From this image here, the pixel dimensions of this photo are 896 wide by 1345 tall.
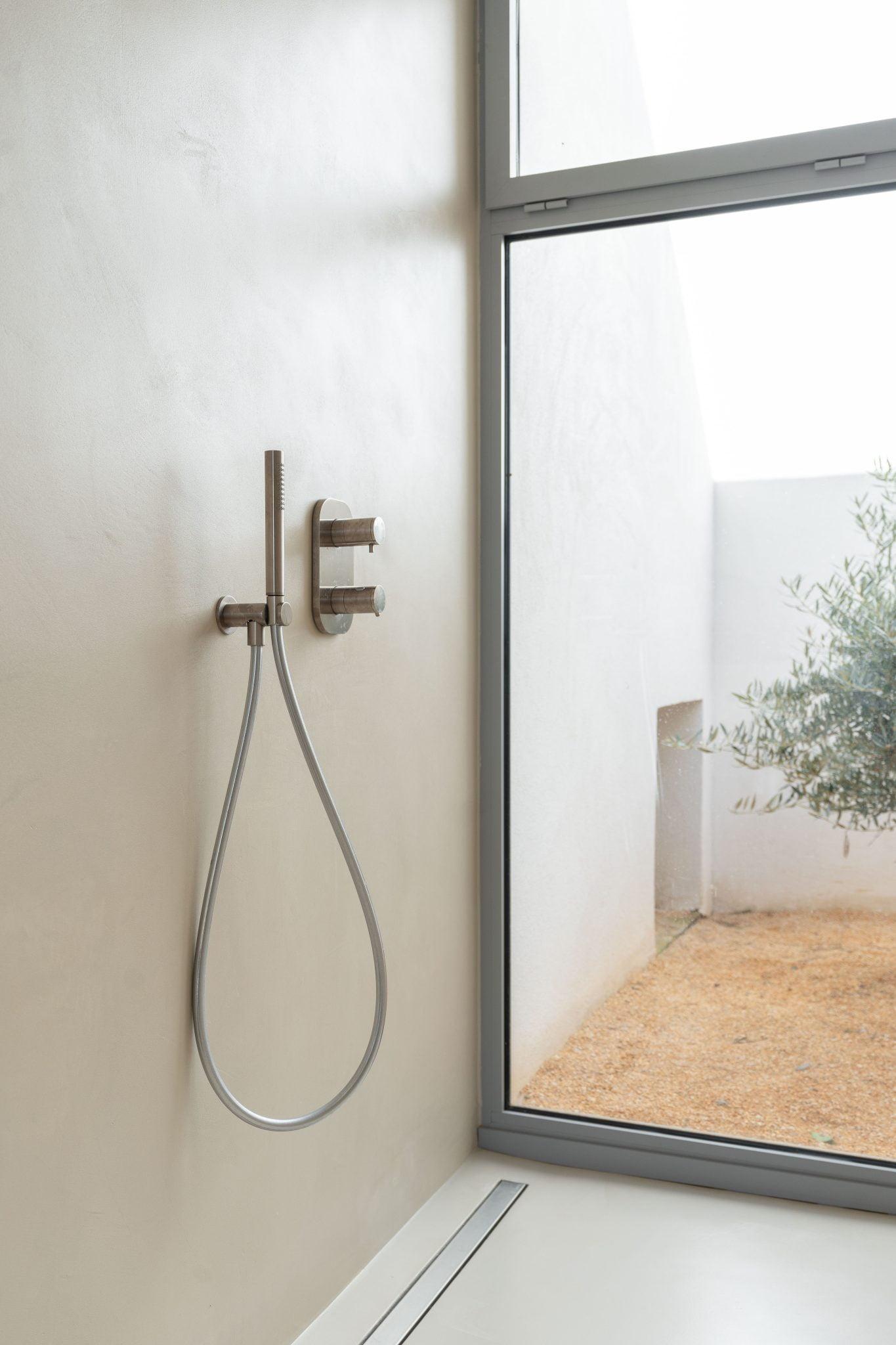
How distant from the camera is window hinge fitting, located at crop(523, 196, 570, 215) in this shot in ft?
7.47

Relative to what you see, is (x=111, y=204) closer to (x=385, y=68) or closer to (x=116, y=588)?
(x=116, y=588)

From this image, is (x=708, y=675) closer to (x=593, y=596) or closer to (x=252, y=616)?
(x=593, y=596)

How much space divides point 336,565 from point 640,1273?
1263mm

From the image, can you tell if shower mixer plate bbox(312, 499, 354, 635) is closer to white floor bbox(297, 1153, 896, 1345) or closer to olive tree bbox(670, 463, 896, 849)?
olive tree bbox(670, 463, 896, 849)

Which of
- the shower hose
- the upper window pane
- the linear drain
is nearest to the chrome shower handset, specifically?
the shower hose

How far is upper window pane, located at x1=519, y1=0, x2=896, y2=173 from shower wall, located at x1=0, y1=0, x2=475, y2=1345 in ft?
0.84

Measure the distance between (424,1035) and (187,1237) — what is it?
2.48ft

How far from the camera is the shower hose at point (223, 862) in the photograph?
1.38m

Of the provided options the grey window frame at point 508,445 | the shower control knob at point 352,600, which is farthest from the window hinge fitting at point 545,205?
the shower control knob at point 352,600

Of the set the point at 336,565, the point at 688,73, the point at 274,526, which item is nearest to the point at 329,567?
the point at 336,565

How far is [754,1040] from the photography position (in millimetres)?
2184

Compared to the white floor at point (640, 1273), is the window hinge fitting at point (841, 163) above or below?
above

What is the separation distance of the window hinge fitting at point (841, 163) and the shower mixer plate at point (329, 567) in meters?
1.13

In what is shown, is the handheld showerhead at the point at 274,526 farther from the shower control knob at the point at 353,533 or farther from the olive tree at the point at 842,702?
the olive tree at the point at 842,702
